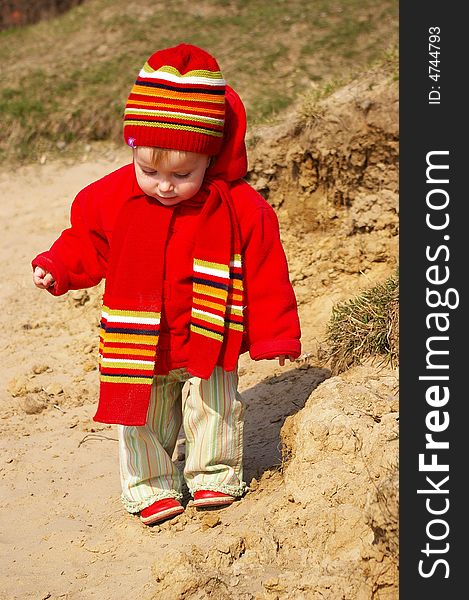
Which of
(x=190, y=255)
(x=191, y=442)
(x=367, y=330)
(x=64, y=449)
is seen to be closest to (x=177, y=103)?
(x=190, y=255)

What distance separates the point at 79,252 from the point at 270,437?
1303mm

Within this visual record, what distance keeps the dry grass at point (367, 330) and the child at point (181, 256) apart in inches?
28.5

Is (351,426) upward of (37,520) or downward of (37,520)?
upward

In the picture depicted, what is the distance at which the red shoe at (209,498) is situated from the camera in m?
3.78

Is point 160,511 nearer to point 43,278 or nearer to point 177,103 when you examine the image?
point 43,278

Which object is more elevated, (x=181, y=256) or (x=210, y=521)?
(x=181, y=256)

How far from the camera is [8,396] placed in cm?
513

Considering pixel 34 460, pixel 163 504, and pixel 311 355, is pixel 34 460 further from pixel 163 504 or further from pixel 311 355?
pixel 311 355

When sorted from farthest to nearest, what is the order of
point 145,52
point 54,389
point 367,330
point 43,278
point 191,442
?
point 145,52 → point 54,389 → point 367,330 → point 191,442 → point 43,278

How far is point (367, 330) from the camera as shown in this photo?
4.33 meters

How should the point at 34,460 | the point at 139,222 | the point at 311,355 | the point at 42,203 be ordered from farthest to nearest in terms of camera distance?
the point at 42,203, the point at 311,355, the point at 34,460, the point at 139,222

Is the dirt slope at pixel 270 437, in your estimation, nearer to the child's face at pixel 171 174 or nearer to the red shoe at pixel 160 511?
the red shoe at pixel 160 511

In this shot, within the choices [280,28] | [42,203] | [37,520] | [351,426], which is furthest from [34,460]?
[280,28]

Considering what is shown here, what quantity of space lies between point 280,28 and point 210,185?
5829mm
